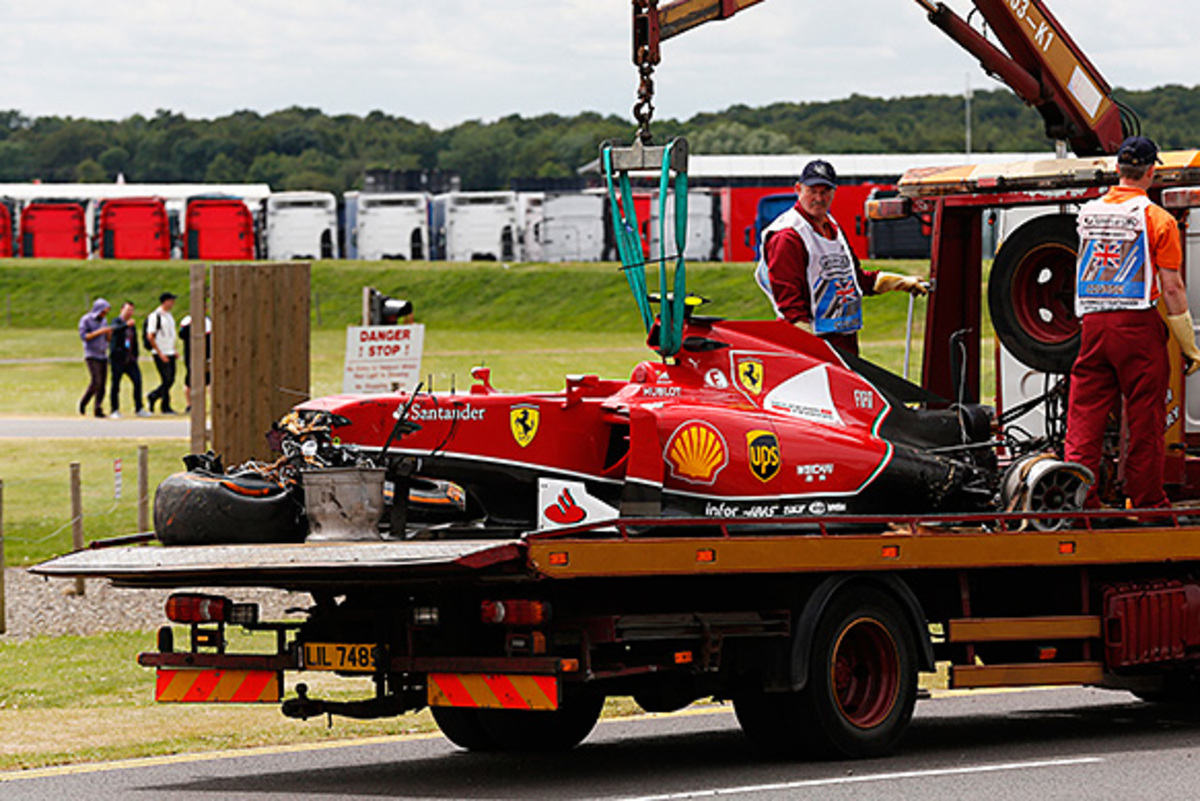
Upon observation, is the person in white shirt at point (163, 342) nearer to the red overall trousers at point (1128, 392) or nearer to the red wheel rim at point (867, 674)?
the red overall trousers at point (1128, 392)

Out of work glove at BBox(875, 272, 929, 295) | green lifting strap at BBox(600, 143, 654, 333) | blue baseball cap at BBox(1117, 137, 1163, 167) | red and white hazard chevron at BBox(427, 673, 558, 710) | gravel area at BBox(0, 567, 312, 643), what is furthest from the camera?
gravel area at BBox(0, 567, 312, 643)

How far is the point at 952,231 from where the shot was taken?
13352 millimetres

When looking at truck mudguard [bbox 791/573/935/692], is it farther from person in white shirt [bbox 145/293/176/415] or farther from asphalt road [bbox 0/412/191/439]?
person in white shirt [bbox 145/293/176/415]

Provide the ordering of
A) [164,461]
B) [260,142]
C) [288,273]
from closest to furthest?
[288,273]
[164,461]
[260,142]

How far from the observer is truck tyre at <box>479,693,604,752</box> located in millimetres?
10961

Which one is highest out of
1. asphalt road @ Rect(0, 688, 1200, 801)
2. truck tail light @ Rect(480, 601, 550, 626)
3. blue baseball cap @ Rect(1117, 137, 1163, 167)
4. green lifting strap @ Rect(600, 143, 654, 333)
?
blue baseball cap @ Rect(1117, 137, 1163, 167)

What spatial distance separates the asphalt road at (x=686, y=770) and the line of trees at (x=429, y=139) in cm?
11861

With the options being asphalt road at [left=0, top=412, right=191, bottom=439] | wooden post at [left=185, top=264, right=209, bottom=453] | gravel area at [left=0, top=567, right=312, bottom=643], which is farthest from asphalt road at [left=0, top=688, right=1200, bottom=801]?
asphalt road at [left=0, top=412, right=191, bottom=439]

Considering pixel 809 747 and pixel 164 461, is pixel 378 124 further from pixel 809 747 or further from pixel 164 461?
pixel 809 747

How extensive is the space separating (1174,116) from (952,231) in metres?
131

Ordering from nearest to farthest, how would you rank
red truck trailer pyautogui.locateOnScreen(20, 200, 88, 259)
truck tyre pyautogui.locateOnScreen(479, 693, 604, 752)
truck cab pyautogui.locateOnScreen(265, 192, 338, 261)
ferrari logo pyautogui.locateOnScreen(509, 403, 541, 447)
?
ferrari logo pyautogui.locateOnScreen(509, 403, 541, 447) → truck tyre pyautogui.locateOnScreen(479, 693, 604, 752) → truck cab pyautogui.locateOnScreen(265, 192, 338, 261) → red truck trailer pyautogui.locateOnScreen(20, 200, 88, 259)

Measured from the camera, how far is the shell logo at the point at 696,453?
402 inches

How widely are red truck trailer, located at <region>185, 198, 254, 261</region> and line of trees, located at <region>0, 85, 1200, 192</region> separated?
2765 inches

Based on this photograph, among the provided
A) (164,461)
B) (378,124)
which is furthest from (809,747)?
(378,124)
